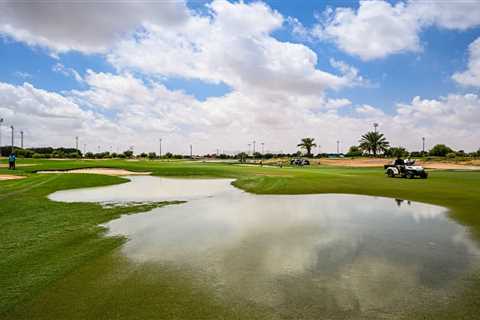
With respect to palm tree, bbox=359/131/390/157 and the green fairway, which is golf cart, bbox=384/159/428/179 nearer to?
the green fairway

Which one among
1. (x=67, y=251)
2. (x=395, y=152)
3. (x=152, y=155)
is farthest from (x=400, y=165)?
(x=152, y=155)

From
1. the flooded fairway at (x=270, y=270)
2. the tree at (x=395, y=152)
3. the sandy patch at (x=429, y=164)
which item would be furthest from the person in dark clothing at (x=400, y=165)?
the tree at (x=395, y=152)

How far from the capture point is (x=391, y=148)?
419ft

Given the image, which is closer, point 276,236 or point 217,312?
point 217,312

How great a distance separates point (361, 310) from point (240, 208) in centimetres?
1165

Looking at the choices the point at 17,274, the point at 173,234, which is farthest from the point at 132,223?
the point at 17,274

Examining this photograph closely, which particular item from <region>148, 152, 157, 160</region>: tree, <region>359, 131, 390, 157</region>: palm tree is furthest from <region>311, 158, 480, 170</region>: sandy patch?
<region>148, 152, 157, 160</region>: tree

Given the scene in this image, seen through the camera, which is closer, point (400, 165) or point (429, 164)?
point (400, 165)

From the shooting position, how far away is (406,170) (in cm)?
3794

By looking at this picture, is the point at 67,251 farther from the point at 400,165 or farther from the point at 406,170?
the point at 400,165

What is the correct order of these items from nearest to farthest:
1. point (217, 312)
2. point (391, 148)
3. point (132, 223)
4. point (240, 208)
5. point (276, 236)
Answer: point (217, 312) → point (276, 236) → point (132, 223) → point (240, 208) → point (391, 148)

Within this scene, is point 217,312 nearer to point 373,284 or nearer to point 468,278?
point 373,284

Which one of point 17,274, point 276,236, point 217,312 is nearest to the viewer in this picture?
point 217,312

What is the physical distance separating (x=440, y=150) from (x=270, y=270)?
443ft
